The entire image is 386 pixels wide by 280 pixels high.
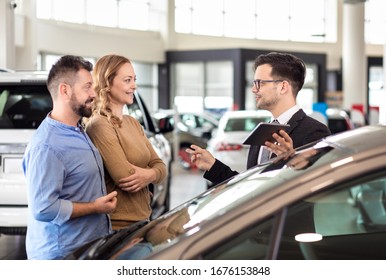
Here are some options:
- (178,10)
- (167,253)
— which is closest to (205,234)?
(167,253)

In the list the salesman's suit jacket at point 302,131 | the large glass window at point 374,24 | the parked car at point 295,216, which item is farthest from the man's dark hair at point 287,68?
the large glass window at point 374,24

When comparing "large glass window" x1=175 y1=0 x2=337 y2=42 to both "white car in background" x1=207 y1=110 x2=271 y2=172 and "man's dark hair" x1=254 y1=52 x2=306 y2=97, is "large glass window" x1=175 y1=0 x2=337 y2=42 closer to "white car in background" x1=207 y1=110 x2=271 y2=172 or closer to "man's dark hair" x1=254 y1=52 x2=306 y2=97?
"white car in background" x1=207 y1=110 x2=271 y2=172

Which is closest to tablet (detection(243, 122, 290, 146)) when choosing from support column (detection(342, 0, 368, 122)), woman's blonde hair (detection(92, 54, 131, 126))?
woman's blonde hair (detection(92, 54, 131, 126))

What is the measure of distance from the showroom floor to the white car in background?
1.02 meters

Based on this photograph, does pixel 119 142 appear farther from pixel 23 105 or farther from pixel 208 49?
pixel 208 49

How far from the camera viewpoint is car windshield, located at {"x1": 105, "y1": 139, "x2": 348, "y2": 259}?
2.35 m

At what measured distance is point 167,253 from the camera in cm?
229

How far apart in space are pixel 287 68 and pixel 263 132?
66 centimetres

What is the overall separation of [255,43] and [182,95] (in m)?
5.10

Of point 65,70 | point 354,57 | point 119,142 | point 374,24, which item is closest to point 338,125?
point 119,142

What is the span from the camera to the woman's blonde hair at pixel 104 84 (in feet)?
12.3

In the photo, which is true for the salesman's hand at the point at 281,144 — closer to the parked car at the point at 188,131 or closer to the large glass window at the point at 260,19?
the parked car at the point at 188,131

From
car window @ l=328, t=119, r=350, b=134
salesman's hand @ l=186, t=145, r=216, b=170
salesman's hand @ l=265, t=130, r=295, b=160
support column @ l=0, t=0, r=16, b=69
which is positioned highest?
support column @ l=0, t=0, r=16, b=69

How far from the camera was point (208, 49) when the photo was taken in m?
31.0
